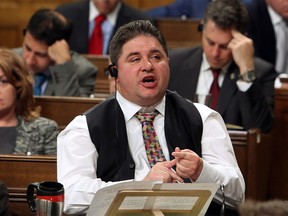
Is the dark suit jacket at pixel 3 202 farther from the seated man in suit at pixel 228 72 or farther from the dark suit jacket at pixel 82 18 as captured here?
the dark suit jacket at pixel 82 18

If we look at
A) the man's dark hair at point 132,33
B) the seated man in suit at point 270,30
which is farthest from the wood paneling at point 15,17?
the man's dark hair at point 132,33

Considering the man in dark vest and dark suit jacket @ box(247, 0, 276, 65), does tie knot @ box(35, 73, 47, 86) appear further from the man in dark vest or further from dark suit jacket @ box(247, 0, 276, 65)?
the man in dark vest

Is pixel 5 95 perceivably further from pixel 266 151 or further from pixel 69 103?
pixel 266 151

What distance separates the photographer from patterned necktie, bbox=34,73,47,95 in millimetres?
5301

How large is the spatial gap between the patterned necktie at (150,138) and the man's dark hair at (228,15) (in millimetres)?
1686

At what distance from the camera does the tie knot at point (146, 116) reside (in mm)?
3357

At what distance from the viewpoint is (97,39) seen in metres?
6.61

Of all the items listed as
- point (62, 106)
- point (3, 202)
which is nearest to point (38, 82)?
point (62, 106)

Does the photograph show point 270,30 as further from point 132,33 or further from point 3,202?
point 3,202

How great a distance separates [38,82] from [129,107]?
207 centimetres

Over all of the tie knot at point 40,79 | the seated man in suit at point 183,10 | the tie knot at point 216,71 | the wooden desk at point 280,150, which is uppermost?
the seated man in suit at point 183,10

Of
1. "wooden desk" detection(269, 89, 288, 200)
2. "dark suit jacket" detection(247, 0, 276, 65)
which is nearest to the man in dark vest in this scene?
"wooden desk" detection(269, 89, 288, 200)

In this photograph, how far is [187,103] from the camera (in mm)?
3420

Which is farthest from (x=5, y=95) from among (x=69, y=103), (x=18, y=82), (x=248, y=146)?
(x=248, y=146)
